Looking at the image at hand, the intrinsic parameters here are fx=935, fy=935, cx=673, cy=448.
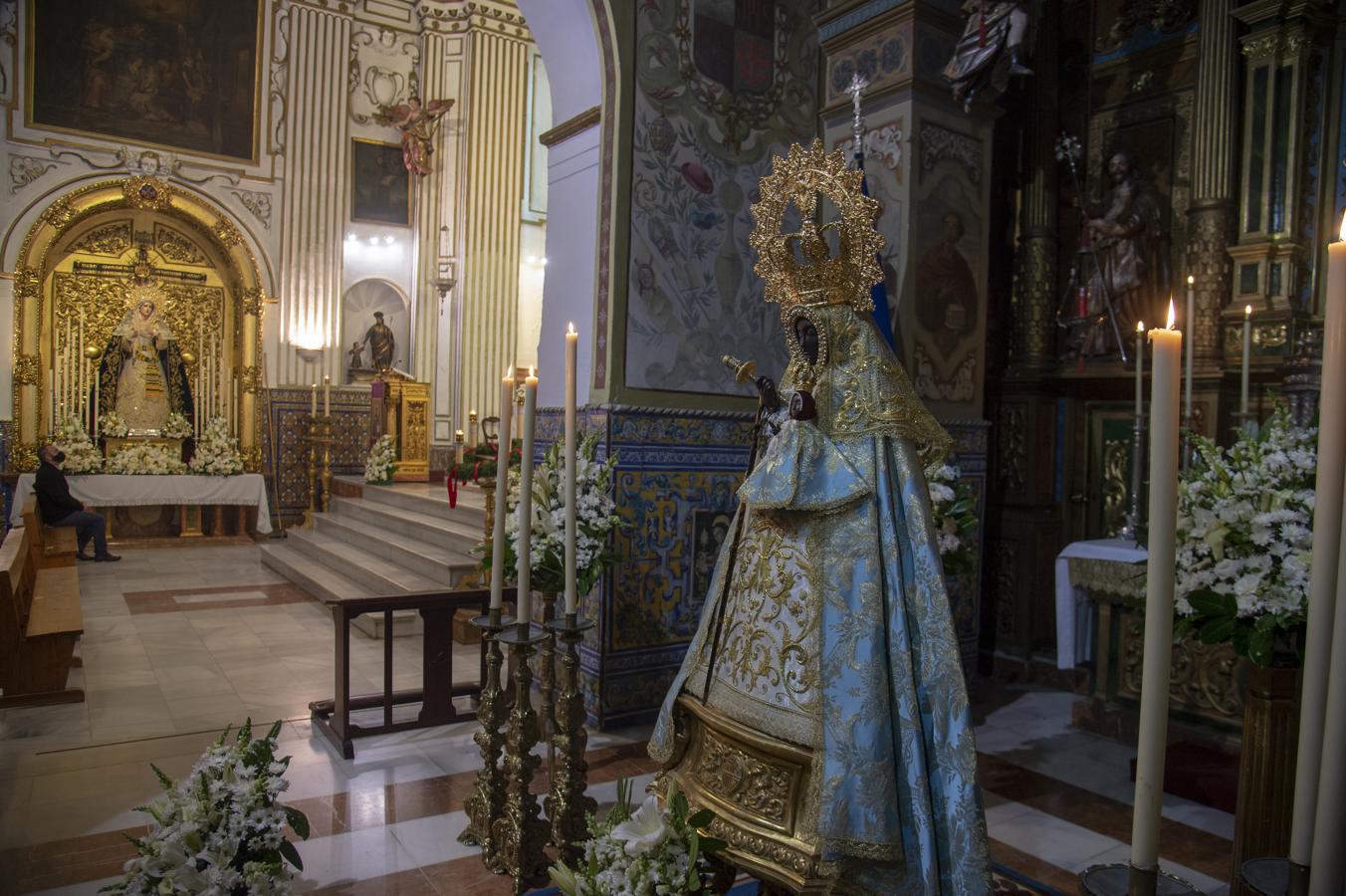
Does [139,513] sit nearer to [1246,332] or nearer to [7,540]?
[7,540]

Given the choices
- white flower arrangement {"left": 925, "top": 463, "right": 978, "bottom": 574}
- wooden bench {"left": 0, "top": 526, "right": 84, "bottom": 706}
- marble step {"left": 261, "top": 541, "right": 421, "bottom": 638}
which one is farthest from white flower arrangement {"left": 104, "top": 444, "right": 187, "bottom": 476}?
white flower arrangement {"left": 925, "top": 463, "right": 978, "bottom": 574}

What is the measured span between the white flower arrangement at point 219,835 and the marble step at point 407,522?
5446 mm

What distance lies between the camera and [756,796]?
288cm

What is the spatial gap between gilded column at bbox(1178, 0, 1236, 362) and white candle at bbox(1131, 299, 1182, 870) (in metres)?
5.19

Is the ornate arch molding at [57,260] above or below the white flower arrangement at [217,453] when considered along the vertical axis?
above

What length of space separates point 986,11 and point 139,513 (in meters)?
12.2

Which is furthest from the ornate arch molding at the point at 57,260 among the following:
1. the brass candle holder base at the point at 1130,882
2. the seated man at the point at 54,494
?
the brass candle holder base at the point at 1130,882

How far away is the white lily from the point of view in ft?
7.70

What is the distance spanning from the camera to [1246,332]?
4223 mm

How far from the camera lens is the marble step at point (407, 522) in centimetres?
862

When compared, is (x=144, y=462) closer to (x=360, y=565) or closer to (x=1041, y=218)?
(x=360, y=565)

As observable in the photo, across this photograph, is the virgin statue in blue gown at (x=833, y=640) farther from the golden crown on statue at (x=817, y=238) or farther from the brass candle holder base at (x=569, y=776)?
the brass candle holder base at (x=569, y=776)

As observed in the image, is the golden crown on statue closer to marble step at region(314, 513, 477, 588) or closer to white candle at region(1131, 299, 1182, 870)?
white candle at region(1131, 299, 1182, 870)

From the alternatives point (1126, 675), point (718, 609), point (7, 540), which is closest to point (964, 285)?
point (1126, 675)
